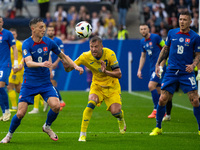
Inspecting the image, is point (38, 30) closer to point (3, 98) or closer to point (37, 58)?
point (37, 58)

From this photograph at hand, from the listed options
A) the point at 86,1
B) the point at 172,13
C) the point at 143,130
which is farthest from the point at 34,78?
the point at 86,1

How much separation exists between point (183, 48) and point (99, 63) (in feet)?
5.73

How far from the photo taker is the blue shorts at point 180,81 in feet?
28.9

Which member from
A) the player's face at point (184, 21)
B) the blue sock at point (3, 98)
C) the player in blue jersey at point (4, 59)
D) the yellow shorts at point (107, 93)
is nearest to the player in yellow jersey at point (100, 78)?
the yellow shorts at point (107, 93)

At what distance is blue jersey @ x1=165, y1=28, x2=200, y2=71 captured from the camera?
8836 millimetres

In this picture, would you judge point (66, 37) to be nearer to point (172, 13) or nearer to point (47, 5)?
point (47, 5)

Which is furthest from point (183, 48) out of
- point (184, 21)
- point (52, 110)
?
point (52, 110)

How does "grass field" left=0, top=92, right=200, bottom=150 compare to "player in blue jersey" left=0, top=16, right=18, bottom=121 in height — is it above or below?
below

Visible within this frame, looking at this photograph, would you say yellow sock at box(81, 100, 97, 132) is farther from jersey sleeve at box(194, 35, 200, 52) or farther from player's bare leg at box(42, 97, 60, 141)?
jersey sleeve at box(194, 35, 200, 52)

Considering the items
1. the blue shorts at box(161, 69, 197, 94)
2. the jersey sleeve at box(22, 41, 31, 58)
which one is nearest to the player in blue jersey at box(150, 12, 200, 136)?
the blue shorts at box(161, 69, 197, 94)

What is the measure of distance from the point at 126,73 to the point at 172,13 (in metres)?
5.21

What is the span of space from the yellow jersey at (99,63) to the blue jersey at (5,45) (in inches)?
128

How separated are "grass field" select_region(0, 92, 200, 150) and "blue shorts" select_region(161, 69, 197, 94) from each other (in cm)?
97

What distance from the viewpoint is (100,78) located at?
28.6ft
